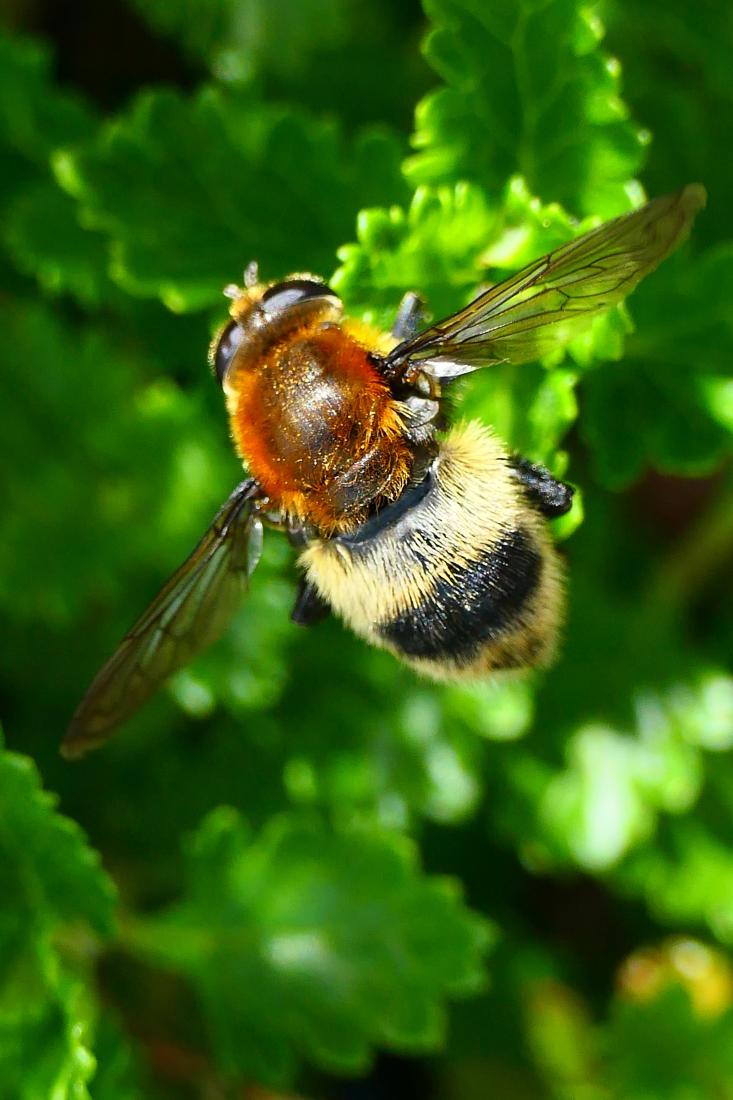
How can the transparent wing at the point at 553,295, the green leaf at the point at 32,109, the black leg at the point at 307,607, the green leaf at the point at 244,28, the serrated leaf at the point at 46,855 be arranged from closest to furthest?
the transparent wing at the point at 553,295 < the serrated leaf at the point at 46,855 < the black leg at the point at 307,607 < the green leaf at the point at 32,109 < the green leaf at the point at 244,28

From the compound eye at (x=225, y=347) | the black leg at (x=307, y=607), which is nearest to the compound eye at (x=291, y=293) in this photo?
the compound eye at (x=225, y=347)

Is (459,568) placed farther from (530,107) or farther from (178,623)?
(530,107)

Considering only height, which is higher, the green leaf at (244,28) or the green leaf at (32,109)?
the green leaf at (244,28)

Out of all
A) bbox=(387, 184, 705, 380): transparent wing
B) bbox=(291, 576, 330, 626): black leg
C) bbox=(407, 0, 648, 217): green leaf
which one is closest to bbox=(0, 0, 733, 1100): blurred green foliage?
bbox=(407, 0, 648, 217): green leaf

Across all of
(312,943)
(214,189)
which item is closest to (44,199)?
(214,189)

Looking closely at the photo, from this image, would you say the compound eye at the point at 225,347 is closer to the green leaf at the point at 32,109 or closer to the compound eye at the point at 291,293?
the compound eye at the point at 291,293

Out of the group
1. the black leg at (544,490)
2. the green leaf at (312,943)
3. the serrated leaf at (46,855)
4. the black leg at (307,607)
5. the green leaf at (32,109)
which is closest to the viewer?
the black leg at (544,490)

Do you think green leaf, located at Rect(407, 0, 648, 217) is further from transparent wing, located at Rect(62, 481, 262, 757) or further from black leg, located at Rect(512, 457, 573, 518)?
transparent wing, located at Rect(62, 481, 262, 757)
